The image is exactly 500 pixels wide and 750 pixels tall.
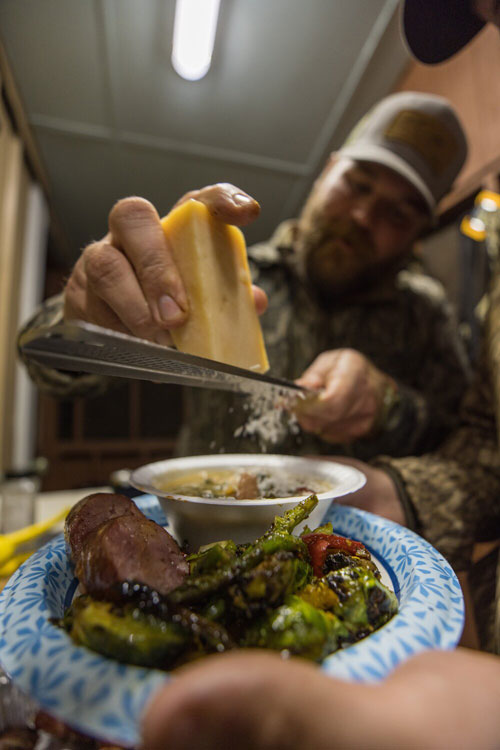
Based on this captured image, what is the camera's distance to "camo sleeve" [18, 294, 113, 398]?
1.53 metres

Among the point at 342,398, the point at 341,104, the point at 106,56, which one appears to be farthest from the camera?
the point at 341,104

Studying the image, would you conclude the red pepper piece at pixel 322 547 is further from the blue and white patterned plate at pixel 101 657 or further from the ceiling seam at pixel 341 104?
the ceiling seam at pixel 341 104

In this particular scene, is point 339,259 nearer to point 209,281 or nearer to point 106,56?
point 209,281

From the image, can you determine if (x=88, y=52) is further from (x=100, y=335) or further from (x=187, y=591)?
(x=187, y=591)

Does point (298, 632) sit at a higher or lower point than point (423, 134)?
lower

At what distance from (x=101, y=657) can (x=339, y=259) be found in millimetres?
2062

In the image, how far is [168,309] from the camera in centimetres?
85

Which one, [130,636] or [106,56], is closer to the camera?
[130,636]

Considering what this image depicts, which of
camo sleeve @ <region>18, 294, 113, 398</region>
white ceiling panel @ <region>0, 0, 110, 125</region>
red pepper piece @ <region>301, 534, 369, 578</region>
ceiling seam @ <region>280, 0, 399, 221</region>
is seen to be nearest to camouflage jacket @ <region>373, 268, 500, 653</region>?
red pepper piece @ <region>301, 534, 369, 578</region>

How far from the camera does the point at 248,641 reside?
1.57 ft

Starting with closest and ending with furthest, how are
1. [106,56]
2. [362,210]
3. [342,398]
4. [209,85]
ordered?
[342,398]
[362,210]
[106,56]
[209,85]

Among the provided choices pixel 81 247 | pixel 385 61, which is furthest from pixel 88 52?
pixel 81 247

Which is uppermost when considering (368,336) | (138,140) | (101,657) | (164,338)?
(138,140)

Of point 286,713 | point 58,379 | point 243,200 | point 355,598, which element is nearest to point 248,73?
point 58,379
